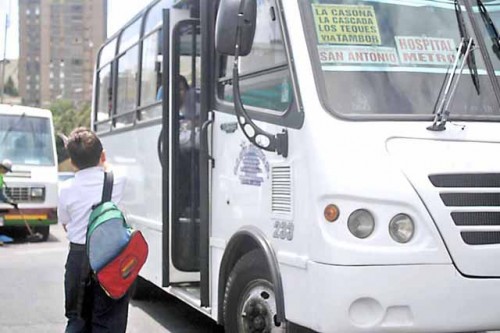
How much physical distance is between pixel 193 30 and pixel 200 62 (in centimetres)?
60

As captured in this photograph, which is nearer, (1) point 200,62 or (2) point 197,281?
(1) point 200,62

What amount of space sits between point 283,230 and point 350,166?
690 mm

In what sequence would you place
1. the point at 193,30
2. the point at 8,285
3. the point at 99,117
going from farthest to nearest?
the point at 99,117
the point at 8,285
the point at 193,30

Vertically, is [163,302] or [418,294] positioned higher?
[418,294]

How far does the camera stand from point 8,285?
927 cm

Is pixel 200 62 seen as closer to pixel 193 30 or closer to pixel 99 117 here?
pixel 193 30

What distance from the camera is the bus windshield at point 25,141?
1456 centimetres

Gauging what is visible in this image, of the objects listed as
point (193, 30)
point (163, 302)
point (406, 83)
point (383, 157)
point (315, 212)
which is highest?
point (193, 30)

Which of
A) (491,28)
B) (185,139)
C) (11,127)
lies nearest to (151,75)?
(185,139)

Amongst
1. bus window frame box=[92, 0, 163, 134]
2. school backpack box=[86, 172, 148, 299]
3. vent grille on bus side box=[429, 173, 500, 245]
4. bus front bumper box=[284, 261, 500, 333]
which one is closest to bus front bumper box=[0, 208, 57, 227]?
bus window frame box=[92, 0, 163, 134]

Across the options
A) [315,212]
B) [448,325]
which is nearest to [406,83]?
[315,212]

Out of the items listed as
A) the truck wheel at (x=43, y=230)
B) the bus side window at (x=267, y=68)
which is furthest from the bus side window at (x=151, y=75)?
the truck wheel at (x=43, y=230)

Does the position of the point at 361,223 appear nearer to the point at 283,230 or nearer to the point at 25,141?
the point at 283,230

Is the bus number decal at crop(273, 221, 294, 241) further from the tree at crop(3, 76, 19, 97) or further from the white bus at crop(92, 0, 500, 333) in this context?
the tree at crop(3, 76, 19, 97)
